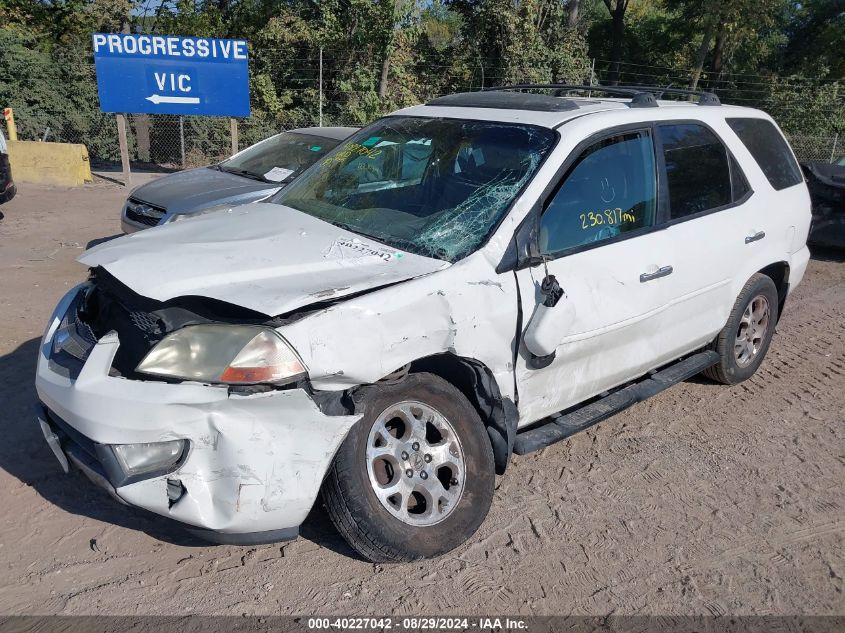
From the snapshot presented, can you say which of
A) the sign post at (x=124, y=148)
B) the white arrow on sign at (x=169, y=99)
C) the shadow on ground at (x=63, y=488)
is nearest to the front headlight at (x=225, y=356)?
the shadow on ground at (x=63, y=488)

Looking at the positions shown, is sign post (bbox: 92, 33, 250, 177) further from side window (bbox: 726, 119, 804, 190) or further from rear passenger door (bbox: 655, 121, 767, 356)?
rear passenger door (bbox: 655, 121, 767, 356)

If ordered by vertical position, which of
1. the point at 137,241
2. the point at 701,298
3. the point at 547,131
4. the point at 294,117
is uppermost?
the point at 547,131

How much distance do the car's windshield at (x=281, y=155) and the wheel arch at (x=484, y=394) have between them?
533 cm

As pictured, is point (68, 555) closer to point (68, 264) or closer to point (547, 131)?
point (547, 131)

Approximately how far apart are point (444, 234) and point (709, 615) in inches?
77.2

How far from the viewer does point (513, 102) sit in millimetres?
4090

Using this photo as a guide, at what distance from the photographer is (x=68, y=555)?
3.10 m

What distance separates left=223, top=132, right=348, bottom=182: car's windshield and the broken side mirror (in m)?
5.34

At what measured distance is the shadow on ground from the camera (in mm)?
3266

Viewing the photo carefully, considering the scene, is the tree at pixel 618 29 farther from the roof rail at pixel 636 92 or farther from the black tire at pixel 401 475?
the black tire at pixel 401 475

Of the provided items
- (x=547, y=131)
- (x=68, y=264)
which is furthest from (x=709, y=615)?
(x=68, y=264)

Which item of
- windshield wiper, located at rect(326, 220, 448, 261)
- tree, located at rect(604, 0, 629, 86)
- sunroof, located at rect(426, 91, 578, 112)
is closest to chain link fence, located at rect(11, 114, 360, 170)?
sunroof, located at rect(426, 91, 578, 112)

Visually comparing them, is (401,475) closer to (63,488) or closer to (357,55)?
(63,488)

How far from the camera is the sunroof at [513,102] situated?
13.1 ft
